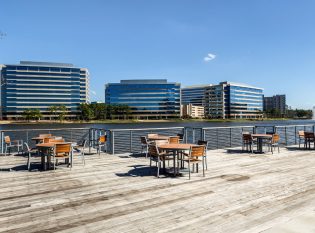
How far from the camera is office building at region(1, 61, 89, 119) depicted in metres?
128

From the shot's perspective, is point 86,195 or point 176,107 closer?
point 86,195

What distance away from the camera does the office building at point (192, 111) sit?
170 meters

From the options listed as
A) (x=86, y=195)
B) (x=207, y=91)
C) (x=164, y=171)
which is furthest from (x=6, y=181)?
(x=207, y=91)

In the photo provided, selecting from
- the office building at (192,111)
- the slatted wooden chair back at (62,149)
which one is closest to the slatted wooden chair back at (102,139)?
the slatted wooden chair back at (62,149)

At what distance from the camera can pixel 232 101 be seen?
164m

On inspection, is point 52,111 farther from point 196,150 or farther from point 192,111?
point 196,150

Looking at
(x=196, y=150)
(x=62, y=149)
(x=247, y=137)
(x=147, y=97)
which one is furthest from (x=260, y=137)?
(x=147, y=97)

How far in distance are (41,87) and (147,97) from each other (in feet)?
178

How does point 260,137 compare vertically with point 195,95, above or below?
below

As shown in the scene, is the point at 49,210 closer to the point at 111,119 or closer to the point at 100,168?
the point at 100,168

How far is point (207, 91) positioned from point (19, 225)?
178836 mm

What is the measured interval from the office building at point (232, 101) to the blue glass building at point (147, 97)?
92.9 feet

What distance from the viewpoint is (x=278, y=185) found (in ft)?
22.1

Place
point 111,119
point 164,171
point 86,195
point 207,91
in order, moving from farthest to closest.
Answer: point 207,91, point 111,119, point 164,171, point 86,195
